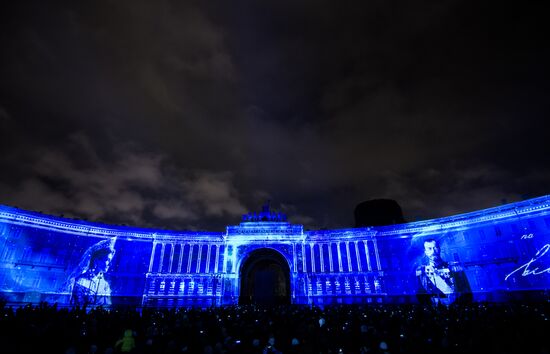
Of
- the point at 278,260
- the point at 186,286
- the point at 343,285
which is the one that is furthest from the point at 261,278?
the point at 343,285

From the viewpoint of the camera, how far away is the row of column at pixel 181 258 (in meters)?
47.5

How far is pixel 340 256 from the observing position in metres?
48.9

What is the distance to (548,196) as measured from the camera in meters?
34.2

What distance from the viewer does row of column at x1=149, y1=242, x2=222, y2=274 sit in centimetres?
4747

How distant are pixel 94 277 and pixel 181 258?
12.9 m

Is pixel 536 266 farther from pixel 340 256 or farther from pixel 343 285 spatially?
pixel 340 256

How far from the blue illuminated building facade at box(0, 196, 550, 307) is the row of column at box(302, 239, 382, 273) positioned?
17 centimetres

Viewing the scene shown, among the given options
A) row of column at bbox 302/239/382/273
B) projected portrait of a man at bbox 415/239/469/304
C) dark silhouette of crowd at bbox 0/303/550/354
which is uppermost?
row of column at bbox 302/239/382/273

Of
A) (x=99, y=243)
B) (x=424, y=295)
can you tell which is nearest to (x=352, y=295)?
(x=424, y=295)

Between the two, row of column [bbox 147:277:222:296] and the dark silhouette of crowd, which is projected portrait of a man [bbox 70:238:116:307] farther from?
the dark silhouette of crowd

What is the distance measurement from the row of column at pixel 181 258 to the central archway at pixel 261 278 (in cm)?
622

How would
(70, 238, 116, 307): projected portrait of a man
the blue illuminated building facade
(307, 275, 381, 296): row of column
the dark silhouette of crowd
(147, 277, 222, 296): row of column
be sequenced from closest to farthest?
the dark silhouette of crowd < the blue illuminated building facade < (70, 238, 116, 307): projected portrait of a man < (307, 275, 381, 296): row of column < (147, 277, 222, 296): row of column

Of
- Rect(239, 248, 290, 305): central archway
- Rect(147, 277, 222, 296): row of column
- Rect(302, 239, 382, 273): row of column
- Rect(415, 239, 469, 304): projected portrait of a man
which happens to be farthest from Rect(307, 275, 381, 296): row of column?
Rect(147, 277, 222, 296): row of column

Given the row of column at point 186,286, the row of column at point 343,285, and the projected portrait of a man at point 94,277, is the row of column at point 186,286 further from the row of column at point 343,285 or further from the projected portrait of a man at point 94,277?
the row of column at point 343,285
